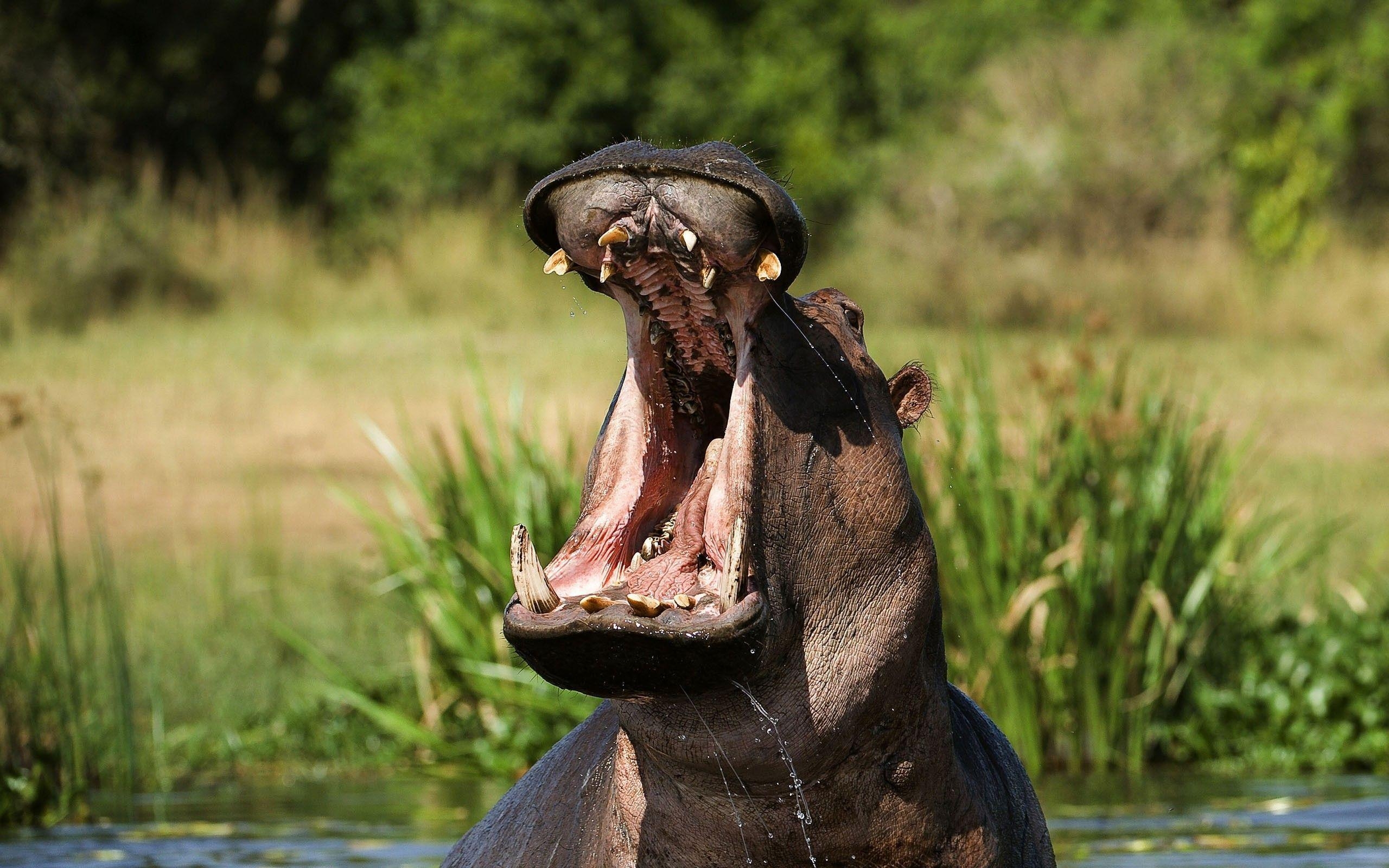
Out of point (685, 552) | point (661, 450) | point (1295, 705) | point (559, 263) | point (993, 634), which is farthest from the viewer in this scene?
point (1295, 705)

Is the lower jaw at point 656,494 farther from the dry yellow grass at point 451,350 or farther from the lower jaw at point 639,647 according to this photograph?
the dry yellow grass at point 451,350

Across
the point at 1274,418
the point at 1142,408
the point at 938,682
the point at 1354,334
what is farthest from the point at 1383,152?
the point at 938,682

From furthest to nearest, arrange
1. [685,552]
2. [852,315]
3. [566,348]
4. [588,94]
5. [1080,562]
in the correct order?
1. [588,94]
2. [566,348]
3. [1080,562]
4. [852,315]
5. [685,552]

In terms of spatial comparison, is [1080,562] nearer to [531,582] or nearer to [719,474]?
[719,474]

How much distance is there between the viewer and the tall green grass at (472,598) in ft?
19.5

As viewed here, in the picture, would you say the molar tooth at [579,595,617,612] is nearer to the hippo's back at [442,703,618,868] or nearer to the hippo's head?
the hippo's head

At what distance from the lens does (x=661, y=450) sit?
7.14ft

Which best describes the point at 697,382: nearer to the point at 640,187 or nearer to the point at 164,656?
the point at 640,187

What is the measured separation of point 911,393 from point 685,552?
0.45 m

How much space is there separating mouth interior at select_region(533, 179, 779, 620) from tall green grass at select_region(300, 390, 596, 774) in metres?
3.68

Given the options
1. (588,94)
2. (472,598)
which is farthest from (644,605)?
(588,94)

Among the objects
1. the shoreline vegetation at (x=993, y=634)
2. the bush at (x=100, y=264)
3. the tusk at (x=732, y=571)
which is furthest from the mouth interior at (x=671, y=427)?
the bush at (x=100, y=264)

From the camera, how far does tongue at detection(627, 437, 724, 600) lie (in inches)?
79.7

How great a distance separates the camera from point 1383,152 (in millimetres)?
19516
